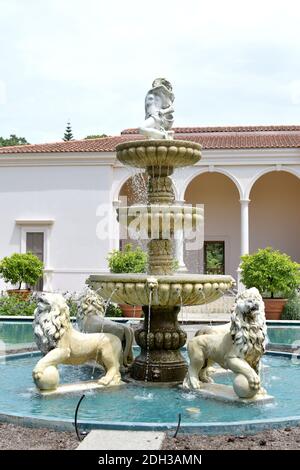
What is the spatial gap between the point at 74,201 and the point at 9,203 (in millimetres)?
2329

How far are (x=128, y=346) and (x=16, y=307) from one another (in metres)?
8.34

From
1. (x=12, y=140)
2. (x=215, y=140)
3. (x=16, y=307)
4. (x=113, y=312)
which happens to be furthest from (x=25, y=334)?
(x=12, y=140)

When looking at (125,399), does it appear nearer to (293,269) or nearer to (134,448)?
(134,448)

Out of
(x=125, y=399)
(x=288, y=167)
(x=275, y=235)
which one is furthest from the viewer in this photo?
(x=275, y=235)

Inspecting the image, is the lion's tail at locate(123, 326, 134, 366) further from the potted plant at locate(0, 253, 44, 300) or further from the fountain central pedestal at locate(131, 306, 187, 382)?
the potted plant at locate(0, 253, 44, 300)

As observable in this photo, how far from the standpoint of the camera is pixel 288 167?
846 inches

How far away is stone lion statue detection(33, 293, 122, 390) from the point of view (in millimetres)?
6852

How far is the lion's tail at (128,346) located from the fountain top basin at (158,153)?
2133mm

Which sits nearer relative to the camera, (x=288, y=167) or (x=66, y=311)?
(x=66, y=311)

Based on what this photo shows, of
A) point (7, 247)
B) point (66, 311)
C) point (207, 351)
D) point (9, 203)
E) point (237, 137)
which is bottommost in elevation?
point (207, 351)

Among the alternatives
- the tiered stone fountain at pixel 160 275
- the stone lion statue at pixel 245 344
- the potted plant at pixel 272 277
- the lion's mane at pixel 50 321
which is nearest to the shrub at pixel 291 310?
the potted plant at pixel 272 277

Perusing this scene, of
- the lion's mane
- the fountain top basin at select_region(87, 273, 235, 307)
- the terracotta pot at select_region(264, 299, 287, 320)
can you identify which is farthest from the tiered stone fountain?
the terracotta pot at select_region(264, 299, 287, 320)

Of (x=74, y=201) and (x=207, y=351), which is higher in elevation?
(x=74, y=201)
